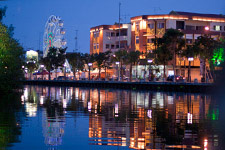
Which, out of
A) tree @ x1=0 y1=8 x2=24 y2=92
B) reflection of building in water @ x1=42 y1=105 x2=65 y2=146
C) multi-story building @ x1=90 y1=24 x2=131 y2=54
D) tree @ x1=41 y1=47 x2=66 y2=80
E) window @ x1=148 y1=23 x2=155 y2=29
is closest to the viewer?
reflection of building in water @ x1=42 y1=105 x2=65 y2=146

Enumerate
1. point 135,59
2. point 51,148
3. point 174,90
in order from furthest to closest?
point 135,59, point 174,90, point 51,148

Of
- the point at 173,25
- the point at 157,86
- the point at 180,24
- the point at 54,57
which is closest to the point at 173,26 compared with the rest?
the point at 173,25

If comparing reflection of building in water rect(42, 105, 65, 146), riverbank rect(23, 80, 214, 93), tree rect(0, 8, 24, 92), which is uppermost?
tree rect(0, 8, 24, 92)

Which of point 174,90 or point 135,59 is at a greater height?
point 135,59

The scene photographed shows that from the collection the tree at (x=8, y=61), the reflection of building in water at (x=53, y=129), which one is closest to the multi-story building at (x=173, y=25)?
the tree at (x=8, y=61)

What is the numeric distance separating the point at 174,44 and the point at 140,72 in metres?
32.6

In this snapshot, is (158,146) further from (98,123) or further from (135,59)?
(135,59)

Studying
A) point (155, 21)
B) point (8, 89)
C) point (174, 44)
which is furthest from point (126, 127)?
point (155, 21)

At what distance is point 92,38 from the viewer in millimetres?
140625

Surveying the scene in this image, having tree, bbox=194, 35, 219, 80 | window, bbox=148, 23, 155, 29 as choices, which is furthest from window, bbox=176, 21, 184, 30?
tree, bbox=194, 35, 219, 80

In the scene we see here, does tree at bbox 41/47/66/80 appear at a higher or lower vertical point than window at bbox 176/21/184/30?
lower

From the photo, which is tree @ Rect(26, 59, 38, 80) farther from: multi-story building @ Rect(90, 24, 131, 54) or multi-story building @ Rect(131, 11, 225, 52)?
multi-story building @ Rect(131, 11, 225, 52)

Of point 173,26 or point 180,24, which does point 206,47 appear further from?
point 180,24

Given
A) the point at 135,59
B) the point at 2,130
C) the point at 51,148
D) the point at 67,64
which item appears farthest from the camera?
the point at 67,64
